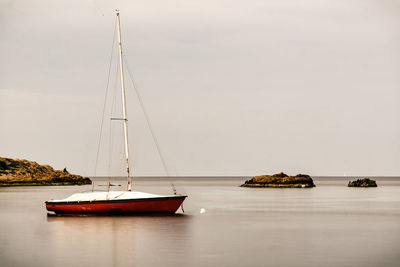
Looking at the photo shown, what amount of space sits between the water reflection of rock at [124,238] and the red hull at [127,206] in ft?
2.76

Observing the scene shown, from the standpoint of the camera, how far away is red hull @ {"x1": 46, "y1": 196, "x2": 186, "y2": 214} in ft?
156

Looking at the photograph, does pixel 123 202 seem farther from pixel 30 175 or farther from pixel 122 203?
pixel 30 175

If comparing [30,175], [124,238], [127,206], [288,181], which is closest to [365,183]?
[288,181]

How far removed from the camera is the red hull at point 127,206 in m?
47.6

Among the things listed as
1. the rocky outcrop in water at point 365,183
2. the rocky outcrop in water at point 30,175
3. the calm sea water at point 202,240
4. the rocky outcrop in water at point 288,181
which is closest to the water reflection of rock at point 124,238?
the calm sea water at point 202,240

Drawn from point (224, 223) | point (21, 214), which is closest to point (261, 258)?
point (224, 223)

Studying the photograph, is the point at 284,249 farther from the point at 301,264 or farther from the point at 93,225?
the point at 93,225

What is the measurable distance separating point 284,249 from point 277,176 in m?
108

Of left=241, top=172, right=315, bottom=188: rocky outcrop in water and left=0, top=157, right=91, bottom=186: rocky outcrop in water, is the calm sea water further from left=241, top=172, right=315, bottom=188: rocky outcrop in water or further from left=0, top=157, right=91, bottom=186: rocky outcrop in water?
left=0, top=157, right=91, bottom=186: rocky outcrop in water

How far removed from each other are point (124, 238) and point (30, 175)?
506 ft

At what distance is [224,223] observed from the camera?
48438 mm

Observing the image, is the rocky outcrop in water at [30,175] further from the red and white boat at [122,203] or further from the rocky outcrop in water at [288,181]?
the red and white boat at [122,203]

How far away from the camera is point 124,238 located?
1476 inches

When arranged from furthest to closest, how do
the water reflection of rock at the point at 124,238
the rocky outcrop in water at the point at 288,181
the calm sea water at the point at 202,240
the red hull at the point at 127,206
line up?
1. the rocky outcrop in water at the point at 288,181
2. the red hull at the point at 127,206
3. the water reflection of rock at the point at 124,238
4. the calm sea water at the point at 202,240
